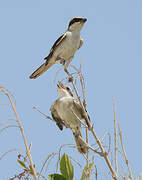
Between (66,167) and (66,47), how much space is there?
9.65ft

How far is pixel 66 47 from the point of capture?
568 centimetres

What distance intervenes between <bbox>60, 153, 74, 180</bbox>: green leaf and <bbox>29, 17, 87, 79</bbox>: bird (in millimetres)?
2681

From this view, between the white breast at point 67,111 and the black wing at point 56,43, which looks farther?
the black wing at point 56,43

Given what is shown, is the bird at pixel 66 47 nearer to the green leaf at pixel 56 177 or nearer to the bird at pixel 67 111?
the bird at pixel 67 111

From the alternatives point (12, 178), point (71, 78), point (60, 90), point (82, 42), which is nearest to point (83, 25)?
point (82, 42)

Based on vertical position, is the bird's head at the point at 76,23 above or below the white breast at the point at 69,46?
above

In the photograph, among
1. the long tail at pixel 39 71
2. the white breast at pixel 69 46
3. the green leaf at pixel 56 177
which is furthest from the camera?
the long tail at pixel 39 71

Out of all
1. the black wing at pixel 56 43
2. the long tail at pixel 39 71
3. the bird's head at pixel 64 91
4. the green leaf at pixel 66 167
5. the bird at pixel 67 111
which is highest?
the black wing at pixel 56 43

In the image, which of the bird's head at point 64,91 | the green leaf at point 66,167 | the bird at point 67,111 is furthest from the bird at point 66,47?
the green leaf at point 66,167

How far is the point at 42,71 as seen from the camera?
6.11 meters

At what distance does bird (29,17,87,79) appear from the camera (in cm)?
565

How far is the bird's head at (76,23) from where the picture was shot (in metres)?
5.97

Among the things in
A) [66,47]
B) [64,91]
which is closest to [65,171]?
[64,91]

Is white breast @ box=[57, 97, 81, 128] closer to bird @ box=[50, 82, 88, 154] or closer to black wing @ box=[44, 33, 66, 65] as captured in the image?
bird @ box=[50, 82, 88, 154]
